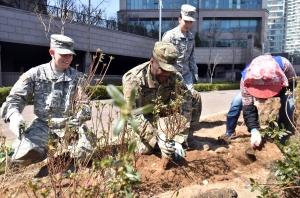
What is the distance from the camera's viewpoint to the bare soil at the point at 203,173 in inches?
84.9

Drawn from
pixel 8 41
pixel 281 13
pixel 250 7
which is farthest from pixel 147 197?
pixel 281 13

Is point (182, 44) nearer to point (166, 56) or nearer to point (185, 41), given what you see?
point (185, 41)

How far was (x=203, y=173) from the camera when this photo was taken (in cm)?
246

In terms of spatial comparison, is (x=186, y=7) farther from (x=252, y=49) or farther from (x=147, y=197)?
(x=252, y=49)

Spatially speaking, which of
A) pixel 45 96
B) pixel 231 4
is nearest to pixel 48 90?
pixel 45 96

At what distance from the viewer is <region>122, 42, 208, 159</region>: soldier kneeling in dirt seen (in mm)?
2295

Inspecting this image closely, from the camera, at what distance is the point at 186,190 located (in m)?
2.15

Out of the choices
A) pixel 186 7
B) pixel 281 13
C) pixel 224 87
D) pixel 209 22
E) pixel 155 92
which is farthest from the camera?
pixel 281 13

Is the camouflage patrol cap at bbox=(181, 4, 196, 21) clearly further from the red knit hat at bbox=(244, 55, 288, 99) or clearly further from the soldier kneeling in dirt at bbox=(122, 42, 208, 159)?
the red knit hat at bbox=(244, 55, 288, 99)

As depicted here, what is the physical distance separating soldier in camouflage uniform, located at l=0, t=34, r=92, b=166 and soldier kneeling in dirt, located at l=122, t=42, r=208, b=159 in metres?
0.54

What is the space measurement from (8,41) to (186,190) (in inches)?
508

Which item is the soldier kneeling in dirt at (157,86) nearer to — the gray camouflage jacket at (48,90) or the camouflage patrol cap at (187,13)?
the gray camouflage jacket at (48,90)

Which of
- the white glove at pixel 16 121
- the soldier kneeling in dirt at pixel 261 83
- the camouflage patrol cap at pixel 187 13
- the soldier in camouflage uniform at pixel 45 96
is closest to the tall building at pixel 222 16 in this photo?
the camouflage patrol cap at pixel 187 13

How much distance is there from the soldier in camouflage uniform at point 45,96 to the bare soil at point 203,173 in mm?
267
